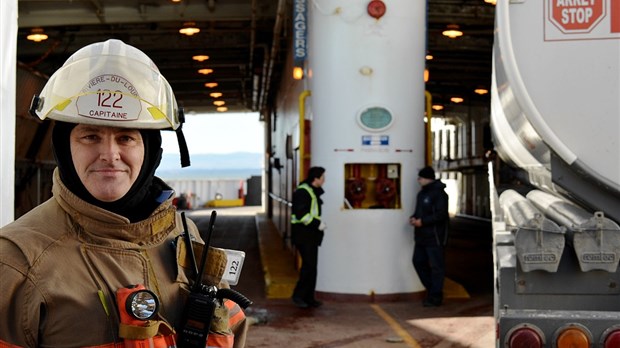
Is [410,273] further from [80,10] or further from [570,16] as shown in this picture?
[80,10]

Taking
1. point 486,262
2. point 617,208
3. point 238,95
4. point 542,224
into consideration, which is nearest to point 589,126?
point 617,208

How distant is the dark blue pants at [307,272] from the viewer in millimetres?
10125

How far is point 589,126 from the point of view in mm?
4758

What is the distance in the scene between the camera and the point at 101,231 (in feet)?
6.79

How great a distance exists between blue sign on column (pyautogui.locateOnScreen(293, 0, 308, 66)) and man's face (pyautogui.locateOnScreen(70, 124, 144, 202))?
30.3 feet

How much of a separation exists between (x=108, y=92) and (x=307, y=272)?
8.24 m

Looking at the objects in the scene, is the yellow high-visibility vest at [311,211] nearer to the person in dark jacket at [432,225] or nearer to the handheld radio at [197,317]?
the person in dark jacket at [432,225]

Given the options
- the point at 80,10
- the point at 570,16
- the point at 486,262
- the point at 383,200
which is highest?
the point at 80,10

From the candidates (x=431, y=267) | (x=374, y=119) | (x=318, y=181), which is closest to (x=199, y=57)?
(x=374, y=119)

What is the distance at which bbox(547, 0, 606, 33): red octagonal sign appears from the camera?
474 centimetres

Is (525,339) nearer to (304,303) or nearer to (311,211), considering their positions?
(311,211)

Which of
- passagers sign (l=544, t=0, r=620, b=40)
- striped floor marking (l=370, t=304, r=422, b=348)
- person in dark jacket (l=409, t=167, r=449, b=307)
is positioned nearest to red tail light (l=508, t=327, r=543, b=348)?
passagers sign (l=544, t=0, r=620, b=40)

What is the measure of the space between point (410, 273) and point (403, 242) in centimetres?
43

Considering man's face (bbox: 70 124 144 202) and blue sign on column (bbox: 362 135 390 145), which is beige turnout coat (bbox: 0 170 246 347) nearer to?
man's face (bbox: 70 124 144 202)
